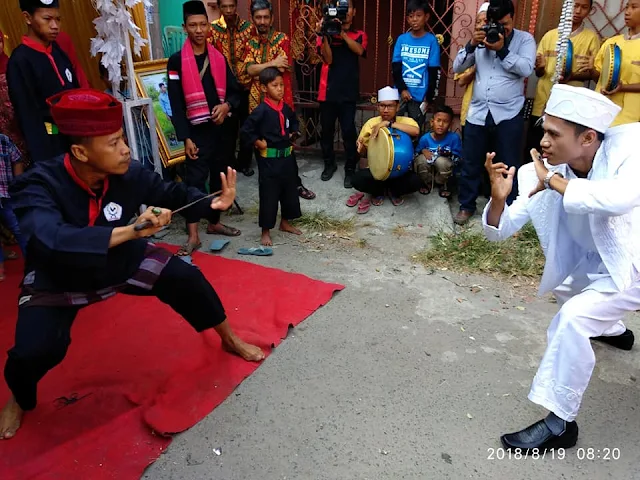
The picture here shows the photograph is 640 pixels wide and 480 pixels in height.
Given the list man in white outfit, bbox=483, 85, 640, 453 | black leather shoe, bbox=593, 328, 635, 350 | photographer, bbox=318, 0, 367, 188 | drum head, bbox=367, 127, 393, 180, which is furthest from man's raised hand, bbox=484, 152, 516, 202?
photographer, bbox=318, 0, 367, 188

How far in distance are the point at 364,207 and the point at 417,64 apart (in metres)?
1.46

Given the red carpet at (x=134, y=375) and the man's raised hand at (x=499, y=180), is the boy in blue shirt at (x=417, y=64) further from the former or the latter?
the man's raised hand at (x=499, y=180)

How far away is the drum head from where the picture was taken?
16.3ft

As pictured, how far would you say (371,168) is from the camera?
5.25 m

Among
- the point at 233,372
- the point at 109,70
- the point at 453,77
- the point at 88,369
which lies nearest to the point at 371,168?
the point at 453,77

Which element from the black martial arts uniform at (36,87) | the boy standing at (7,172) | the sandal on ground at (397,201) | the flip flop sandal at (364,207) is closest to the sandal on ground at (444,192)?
the sandal on ground at (397,201)

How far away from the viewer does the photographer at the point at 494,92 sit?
4434mm

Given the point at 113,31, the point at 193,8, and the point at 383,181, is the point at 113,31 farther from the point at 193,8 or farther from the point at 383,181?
the point at 383,181

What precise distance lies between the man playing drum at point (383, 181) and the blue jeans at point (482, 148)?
0.49 metres

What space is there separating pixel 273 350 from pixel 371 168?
2.54 meters

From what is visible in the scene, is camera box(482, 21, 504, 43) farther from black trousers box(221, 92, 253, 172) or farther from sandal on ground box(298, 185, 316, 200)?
sandal on ground box(298, 185, 316, 200)

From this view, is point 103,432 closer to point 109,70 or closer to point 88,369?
point 88,369

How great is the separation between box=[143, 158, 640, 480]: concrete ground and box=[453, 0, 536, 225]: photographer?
1244mm

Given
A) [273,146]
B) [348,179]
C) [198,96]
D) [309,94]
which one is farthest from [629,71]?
[198,96]
